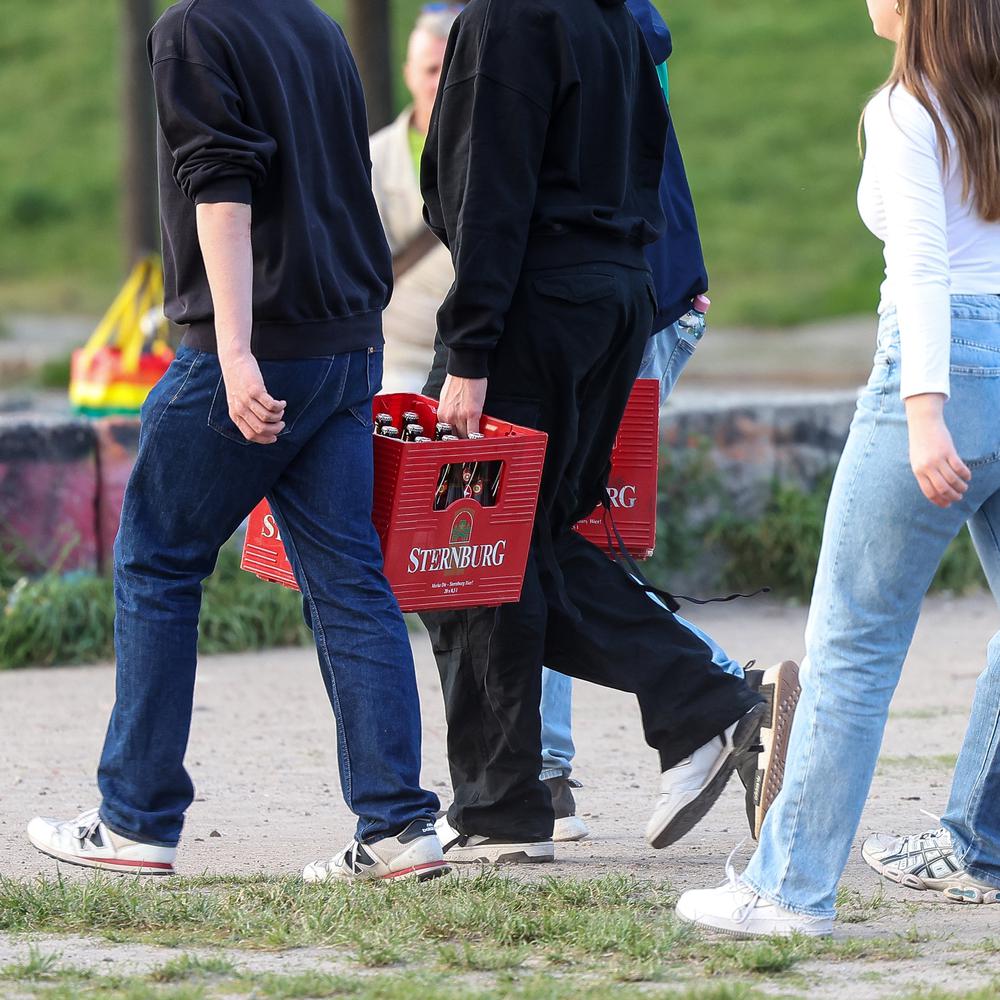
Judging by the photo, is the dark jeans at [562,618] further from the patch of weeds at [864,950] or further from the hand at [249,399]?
the patch of weeds at [864,950]

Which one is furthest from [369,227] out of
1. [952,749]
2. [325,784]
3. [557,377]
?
[952,749]

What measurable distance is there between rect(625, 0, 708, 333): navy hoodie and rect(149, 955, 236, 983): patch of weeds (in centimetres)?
174

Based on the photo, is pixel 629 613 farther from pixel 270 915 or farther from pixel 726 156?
pixel 726 156

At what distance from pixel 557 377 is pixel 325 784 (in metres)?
1.47

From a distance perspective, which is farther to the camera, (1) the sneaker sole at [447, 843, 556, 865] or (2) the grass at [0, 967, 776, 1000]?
(1) the sneaker sole at [447, 843, 556, 865]

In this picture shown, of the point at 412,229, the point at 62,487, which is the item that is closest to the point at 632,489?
the point at 412,229

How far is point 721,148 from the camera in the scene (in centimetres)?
2191

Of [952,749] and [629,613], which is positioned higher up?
[629,613]

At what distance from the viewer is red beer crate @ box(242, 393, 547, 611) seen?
11.1 feet

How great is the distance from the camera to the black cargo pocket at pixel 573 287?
3.46 m

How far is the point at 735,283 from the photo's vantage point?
64.3 ft

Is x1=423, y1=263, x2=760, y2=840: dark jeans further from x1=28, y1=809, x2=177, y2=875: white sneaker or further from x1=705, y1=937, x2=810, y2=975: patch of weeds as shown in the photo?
x1=705, y1=937, x2=810, y2=975: patch of weeds

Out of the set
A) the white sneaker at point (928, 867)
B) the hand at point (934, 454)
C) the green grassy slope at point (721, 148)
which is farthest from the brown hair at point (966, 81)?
the green grassy slope at point (721, 148)

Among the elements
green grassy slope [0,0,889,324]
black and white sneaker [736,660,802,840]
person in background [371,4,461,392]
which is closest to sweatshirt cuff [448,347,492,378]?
black and white sneaker [736,660,802,840]
